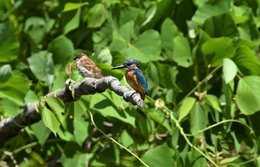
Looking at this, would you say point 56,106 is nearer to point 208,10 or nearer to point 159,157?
point 159,157

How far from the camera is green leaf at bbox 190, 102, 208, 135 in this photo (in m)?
1.15

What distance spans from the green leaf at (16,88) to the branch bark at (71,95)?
0.04 metres

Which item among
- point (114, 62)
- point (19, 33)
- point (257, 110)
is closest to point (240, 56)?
point (257, 110)

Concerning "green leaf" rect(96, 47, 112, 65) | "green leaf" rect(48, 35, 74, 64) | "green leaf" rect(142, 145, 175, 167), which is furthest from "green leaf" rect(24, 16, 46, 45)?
"green leaf" rect(142, 145, 175, 167)

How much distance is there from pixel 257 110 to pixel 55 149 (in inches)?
18.7

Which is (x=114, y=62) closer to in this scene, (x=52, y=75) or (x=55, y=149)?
(x=52, y=75)

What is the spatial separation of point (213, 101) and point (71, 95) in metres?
0.38

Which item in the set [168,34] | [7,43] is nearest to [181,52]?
[168,34]

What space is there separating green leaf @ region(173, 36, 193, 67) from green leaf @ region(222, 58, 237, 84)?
0.10m

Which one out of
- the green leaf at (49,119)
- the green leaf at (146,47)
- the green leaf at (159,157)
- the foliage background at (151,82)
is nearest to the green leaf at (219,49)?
the foliage background at (151,82)

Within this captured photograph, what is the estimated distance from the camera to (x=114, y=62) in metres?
1.12

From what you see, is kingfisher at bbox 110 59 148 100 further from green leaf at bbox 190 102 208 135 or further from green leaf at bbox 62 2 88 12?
green leaf at bbox 62 2 88 12

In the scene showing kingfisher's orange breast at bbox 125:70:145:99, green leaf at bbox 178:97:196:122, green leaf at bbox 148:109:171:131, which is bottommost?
green leaf at bbox 148:109:171:131

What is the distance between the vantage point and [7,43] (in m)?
1.22
